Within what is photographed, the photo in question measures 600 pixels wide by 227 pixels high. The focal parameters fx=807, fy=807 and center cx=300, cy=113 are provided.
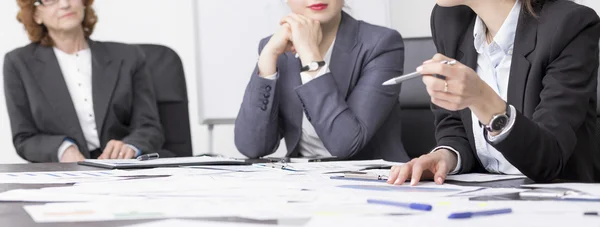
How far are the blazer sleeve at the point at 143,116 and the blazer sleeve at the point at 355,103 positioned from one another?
2.63 feet

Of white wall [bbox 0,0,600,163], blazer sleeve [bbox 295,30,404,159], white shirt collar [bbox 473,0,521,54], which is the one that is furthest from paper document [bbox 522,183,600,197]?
white wall [bbox 0,0,600,163]

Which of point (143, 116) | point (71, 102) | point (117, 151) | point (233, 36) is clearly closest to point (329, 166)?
point (117, 151)

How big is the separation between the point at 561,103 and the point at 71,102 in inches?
74.2

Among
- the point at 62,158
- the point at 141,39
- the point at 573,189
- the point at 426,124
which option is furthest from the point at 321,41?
the point at 141,39

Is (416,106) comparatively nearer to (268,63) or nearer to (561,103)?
(268,63)

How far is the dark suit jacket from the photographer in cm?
274

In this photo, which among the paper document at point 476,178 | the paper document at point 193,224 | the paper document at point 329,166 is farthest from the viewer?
the paper document at point 329,166

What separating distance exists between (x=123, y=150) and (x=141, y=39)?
1624mm

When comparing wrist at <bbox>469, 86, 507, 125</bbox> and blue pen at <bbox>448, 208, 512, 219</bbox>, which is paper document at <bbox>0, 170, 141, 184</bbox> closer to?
wrist at <bbox>469, 86, 507, 125</bbox>

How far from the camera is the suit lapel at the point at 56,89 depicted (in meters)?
2.76

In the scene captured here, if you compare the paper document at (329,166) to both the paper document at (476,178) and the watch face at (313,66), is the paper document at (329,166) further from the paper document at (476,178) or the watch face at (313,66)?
the watch face at (313,66)

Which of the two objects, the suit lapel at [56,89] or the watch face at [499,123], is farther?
the suit lapel at [56,89]

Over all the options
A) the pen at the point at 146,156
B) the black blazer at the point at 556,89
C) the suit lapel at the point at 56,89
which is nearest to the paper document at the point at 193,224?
the black blazer at the point at 556,89

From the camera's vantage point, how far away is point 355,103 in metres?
2.17
